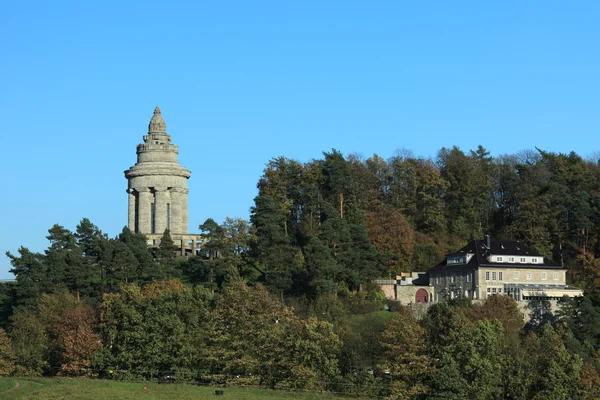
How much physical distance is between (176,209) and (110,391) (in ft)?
157

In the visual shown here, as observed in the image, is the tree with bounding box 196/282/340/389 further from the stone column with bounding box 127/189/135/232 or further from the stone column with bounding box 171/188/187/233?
the stone column with bounding box 127/189/135/232

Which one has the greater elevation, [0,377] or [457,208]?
[457,208]

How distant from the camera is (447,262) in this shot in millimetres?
105375

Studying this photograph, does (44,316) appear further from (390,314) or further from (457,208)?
(457,208)

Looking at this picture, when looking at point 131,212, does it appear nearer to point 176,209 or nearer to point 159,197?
point 159,197

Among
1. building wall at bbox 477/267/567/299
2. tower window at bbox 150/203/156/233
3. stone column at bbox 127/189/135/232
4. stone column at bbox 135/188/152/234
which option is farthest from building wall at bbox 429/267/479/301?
stone column at bbox 127/189/135/232

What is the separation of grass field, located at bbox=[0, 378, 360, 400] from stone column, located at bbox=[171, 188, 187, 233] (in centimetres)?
4236

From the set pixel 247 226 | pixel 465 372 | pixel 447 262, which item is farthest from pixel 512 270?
pixel 465 372

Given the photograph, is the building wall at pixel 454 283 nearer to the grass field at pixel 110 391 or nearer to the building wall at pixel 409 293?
the building wall at pixel 409 293

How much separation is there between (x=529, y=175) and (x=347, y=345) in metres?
40.4

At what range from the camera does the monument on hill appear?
371ft

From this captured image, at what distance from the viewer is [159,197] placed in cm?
11344

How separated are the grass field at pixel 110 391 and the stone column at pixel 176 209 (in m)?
42.4

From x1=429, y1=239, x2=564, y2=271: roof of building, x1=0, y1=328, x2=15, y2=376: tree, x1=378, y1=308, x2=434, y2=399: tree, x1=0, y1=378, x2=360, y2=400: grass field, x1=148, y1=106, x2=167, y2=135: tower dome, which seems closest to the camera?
x1=0, y1=378, x2=360, y2=400: grass field
